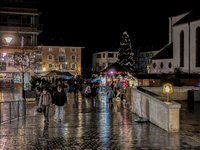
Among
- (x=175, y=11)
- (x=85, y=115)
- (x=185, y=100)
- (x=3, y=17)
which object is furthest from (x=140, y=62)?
(x=85, y=115)

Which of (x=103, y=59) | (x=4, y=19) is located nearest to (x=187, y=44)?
(x=4, y=19)

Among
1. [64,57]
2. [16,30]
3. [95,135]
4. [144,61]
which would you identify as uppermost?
[16,30]

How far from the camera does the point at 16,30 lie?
151ft

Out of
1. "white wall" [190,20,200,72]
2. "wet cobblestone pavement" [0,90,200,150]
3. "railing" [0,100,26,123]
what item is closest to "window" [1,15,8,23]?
"white wall" [190,20,200,72]

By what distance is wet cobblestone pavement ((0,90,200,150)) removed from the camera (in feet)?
27.9

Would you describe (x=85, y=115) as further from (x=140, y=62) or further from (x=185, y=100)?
(x=140, y=62)

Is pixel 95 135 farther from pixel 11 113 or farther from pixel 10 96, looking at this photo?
pixel 10 96

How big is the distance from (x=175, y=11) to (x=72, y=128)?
145 ft

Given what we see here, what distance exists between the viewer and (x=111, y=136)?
9.72 meters

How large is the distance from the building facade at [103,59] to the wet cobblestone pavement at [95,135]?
252ft

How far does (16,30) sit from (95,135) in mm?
39437

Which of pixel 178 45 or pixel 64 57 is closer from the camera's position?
pixel 178 45

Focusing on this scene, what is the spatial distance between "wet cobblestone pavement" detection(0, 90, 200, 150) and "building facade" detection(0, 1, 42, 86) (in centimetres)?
3472

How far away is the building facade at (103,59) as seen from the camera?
9012 centimetres
